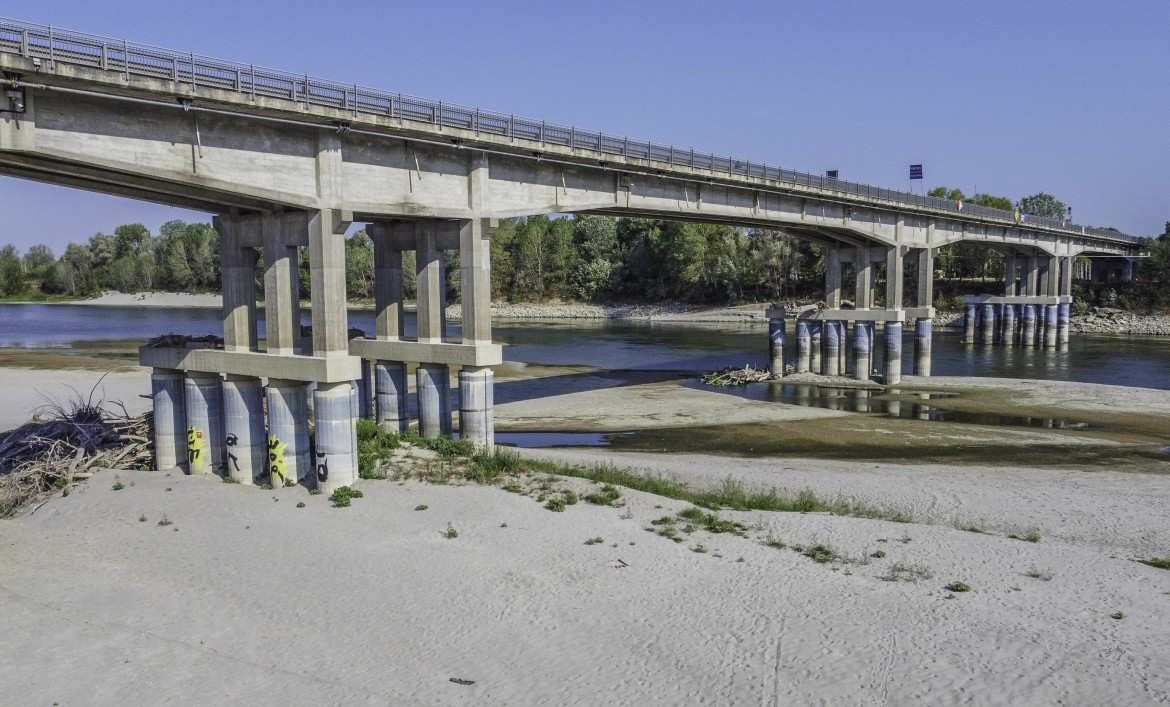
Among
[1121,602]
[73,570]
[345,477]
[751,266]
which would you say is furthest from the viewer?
[751,266]

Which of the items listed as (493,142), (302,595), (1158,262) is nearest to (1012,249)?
(1158,262)

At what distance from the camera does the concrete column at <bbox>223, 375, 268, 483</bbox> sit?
25734mm

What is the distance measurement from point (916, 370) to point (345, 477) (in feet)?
155

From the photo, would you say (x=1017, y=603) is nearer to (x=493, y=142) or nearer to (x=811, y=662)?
(x=811, y=662)

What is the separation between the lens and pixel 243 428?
25828 mm

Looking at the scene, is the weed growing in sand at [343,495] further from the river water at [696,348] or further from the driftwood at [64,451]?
the river water at [696,348]

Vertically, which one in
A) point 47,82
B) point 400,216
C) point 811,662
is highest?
point 47,82

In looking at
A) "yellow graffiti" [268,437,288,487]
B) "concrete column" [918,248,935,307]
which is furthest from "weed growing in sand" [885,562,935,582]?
"concrete column" [918,248,935,307]

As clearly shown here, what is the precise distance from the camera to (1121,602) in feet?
53.0

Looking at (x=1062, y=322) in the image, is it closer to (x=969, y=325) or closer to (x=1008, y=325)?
(x=1008, y=325)

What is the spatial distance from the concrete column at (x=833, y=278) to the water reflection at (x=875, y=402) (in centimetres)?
797

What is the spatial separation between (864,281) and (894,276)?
7.16 ft

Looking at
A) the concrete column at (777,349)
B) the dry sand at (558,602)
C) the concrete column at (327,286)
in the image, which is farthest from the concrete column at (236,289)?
the concrete column at (777,349)

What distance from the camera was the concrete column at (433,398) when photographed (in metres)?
31.6
